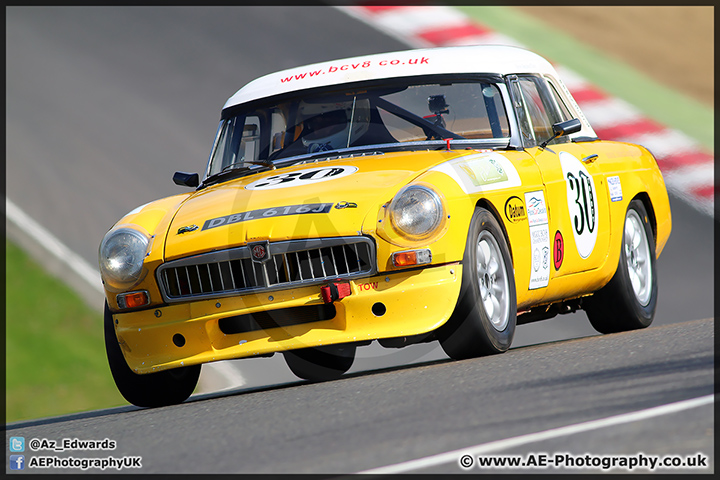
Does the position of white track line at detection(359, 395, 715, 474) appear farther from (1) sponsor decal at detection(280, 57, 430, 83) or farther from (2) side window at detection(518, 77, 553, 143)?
(1) sponsor decal at detection(280, 57, 430, 83)

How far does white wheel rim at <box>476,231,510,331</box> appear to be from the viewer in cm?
539

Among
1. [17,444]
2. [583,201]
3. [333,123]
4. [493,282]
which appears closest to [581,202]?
[583,201]

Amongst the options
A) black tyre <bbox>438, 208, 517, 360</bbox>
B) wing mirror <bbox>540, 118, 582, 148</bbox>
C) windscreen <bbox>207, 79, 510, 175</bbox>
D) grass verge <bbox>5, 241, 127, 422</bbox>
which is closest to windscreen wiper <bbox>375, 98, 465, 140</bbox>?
windscreen <bbox>207, 79, 510, 175</bbox>

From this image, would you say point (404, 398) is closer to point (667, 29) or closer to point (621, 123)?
point (621, 123)

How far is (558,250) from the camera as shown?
611 cm

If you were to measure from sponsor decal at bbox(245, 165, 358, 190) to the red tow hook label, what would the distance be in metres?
0.70

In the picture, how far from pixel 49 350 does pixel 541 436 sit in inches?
288

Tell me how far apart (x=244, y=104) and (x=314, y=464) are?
12.9 ft

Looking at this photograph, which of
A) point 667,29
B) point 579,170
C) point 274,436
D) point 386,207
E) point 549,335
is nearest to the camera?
point 274,436

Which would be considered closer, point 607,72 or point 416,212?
point 416,212

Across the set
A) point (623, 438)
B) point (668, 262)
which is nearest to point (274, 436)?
point (623, 438)

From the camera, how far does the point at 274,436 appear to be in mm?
3928

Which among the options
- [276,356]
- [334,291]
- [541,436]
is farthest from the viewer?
[276,356]

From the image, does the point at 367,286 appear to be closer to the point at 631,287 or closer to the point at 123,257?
the point at 123,257
